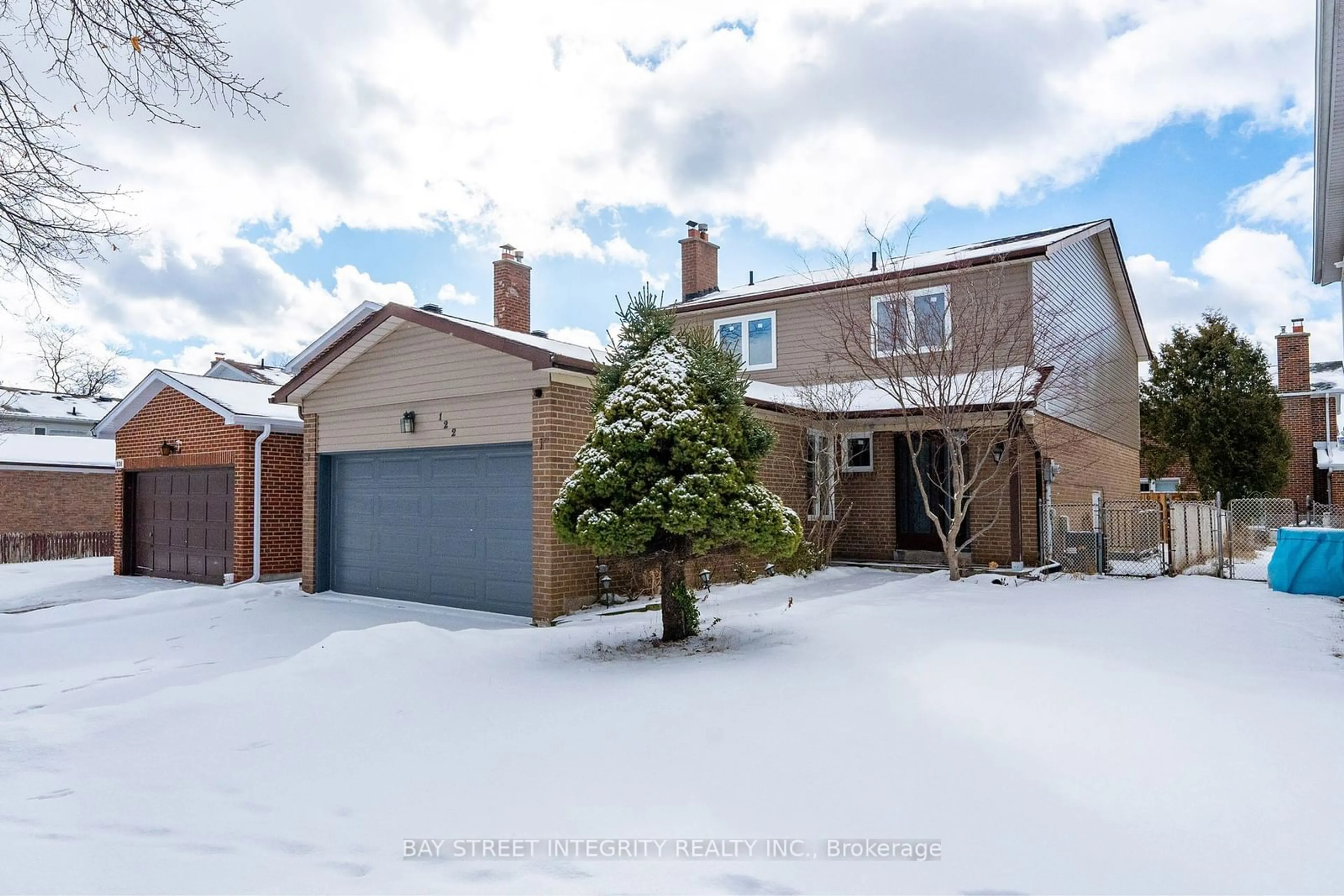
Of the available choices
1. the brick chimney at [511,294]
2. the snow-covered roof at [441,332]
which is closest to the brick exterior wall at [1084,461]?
the snow-covered roof at [441,332]

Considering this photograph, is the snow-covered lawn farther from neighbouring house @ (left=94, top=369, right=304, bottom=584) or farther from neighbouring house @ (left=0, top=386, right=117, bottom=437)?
neighbouring house @ (left=0, top=386, right=117, bottom=437)

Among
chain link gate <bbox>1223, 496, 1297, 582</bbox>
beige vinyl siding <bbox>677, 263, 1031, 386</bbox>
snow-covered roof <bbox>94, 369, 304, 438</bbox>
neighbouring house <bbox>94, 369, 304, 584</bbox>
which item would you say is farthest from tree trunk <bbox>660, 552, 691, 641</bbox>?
chain link gate <bbox>1223, 496, 1297, 582</bbox>

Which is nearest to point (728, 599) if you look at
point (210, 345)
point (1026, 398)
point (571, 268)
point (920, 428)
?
point (920, 428)

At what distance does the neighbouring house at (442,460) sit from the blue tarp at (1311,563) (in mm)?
10007

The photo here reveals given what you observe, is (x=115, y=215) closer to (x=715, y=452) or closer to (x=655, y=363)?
(x=655, y=363)

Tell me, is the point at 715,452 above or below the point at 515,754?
above

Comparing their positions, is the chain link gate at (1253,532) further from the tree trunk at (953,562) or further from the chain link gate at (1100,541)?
the tree trunk at (953,562)

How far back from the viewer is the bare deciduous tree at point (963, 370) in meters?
13.0

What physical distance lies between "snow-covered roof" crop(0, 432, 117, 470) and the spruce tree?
3169 centimetres

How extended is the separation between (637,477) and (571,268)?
13.1 meters

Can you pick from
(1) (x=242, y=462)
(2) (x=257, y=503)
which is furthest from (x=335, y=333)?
(2) (x=257, y=503)

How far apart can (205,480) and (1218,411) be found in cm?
2674

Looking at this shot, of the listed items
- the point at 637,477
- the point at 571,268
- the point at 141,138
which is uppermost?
the point at 571,268

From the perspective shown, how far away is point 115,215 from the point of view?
611 cm
